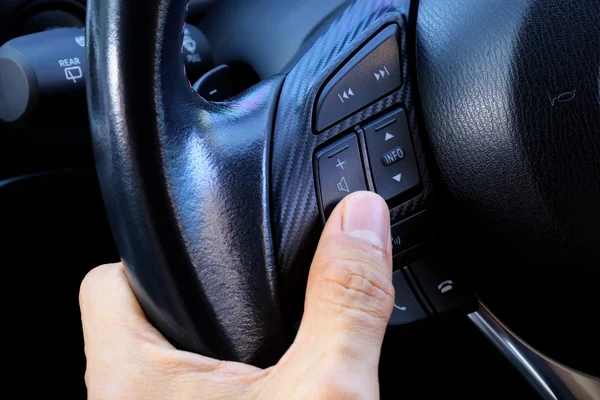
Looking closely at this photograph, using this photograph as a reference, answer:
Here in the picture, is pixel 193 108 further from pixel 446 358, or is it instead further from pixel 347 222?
pixel 446 358

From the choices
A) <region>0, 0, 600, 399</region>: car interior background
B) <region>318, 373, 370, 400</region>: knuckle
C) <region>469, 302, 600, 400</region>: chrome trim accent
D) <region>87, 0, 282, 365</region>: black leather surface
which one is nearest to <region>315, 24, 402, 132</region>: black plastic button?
<region>0, 0, 600, 399</region>: car interior background

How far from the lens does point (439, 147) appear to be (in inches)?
23.7

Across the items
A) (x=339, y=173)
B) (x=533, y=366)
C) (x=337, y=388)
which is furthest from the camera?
(x=533, y=366)

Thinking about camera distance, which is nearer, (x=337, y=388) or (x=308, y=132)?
(x=337, y=388)

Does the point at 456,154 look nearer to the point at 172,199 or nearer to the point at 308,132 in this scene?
the point at 308,132

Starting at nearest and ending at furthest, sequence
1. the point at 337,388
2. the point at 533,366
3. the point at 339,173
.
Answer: the point at 337,388 < the point at 339,173 < the point at 533,366

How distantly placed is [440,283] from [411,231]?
0.21 feet

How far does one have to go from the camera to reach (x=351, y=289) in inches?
19.8

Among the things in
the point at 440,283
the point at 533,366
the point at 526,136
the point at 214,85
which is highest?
the point at 214,85

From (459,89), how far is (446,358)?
472mm

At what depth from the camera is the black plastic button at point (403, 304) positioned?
2.00 ft

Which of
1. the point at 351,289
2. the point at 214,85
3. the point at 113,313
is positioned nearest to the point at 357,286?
the point at 351,289

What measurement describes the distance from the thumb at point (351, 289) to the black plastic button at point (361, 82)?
0.10m

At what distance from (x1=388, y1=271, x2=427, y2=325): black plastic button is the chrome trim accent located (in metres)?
0.23
